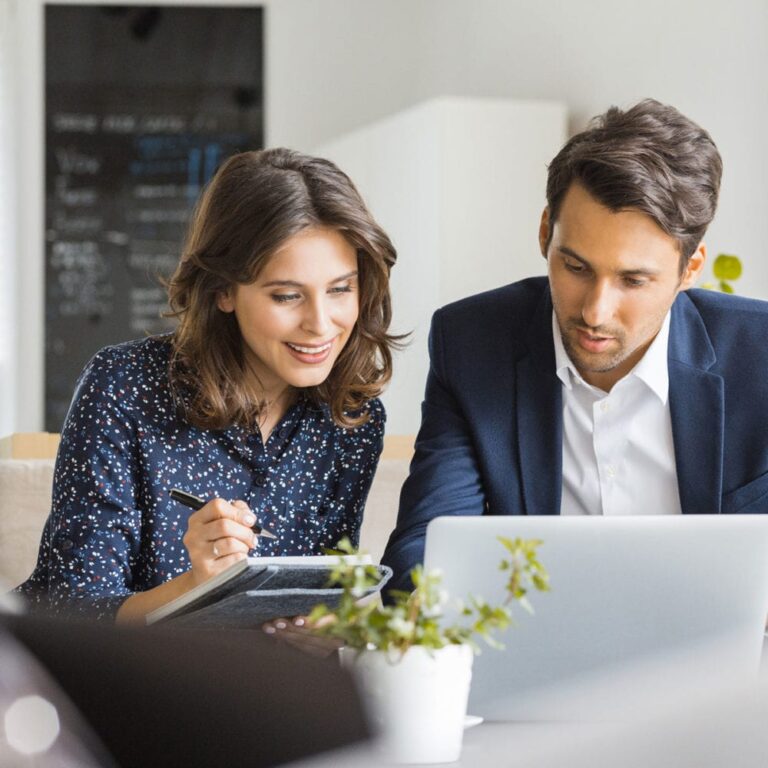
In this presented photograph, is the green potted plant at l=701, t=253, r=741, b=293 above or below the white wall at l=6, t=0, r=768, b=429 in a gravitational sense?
below

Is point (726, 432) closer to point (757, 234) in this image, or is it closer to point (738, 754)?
point (738, 754)

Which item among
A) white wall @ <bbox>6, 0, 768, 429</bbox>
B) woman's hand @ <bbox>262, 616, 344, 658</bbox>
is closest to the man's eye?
woman's hand @ <bbox>262, 616, 344, 658</bbox>

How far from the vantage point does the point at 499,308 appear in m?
1.96

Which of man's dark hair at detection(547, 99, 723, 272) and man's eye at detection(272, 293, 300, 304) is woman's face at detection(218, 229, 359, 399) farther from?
man's dark hair at detection(547, 99, 723, 272)

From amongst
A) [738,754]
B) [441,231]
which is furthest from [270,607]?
[441,231]

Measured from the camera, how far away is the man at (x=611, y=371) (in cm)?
171

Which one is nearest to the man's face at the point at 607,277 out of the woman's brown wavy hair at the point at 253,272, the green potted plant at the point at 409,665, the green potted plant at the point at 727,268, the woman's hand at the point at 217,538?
the woman's brown wavy hair at the point at 253,272

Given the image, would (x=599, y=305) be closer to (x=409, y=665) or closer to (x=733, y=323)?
(x=733, y=323)

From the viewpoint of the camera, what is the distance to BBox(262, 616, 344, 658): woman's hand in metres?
1.41

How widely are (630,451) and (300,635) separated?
2.05 feet

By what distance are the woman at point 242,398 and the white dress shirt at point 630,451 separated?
315 mm

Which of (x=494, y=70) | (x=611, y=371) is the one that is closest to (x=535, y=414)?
(x=611, y=371)

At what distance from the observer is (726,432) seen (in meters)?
1.81

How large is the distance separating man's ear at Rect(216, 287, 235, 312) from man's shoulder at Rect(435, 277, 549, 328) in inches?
12.2
